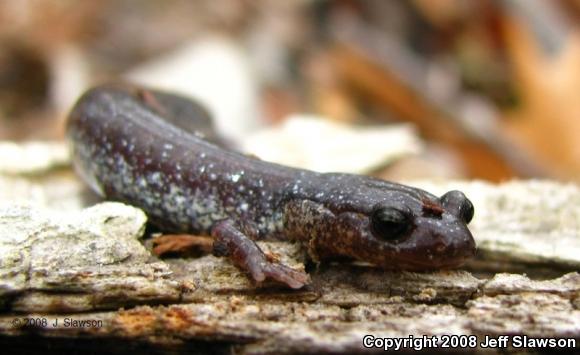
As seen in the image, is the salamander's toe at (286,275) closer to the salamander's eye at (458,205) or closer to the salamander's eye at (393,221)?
the salamander's eye at (393,221)

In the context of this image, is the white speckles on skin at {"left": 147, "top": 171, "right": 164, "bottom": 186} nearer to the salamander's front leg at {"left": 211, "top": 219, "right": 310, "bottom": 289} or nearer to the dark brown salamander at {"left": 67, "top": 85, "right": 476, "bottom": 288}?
the dark brown salamander at {"left": 67, "top": 85, "right": 476, "bottom": 288}

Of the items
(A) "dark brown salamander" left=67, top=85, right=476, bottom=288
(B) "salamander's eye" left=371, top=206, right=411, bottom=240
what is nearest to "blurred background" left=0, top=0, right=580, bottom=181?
(A) "dark brown salamander" left=67, top=85, right=476, bottom=288

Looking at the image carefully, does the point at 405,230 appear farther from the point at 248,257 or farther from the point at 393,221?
the point at 248,257

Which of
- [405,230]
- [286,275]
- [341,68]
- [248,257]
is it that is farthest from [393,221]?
[341,68]

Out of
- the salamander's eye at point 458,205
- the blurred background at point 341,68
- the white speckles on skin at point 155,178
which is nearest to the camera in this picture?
the salamander's eye at point 458,205

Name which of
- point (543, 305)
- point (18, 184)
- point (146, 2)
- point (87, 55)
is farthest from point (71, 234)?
point (146, 2)

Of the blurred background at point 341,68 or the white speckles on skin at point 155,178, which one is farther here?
the blurred background at point 341,68

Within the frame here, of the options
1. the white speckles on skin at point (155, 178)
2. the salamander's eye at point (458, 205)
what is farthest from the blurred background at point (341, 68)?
the salamander's eye at point (458, 205)
